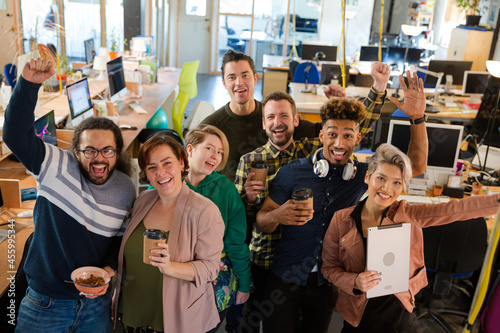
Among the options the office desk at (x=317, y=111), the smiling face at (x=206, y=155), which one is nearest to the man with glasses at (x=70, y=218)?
the smiling face at (x=206, y=155)

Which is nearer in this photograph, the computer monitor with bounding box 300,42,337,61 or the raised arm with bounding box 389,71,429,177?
the raised arm with bounding box 389,71,429,177

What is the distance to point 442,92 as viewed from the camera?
760 centimetres

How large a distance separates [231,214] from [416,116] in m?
1.00

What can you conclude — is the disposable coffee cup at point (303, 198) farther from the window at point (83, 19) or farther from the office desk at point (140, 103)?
the window at point (83, 19)

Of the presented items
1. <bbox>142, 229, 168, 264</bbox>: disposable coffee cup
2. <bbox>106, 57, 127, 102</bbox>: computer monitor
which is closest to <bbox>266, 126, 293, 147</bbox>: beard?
<bbox>142, 229, 168, 264</bbox>: disposable coffee cup

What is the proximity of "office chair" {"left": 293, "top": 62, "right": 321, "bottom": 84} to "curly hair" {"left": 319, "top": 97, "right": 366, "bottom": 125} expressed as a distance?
18.5 feet

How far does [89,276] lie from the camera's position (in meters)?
1.98

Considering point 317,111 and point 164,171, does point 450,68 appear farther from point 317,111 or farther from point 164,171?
point 164,171

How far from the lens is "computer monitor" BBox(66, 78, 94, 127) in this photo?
424 cm

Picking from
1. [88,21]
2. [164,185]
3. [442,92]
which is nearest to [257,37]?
[88,21]

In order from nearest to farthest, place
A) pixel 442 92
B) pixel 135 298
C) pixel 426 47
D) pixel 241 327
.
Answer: pixel 135 298 → pixel 241 327 → pixel 442 92 → pixel 426 47

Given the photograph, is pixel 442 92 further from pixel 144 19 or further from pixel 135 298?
pixel 135 298

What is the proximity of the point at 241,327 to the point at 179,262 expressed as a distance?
95 centimetres

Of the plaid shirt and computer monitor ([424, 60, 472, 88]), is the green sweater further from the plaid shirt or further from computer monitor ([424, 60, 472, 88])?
computer monitor ([424, 60, 472, 88])
